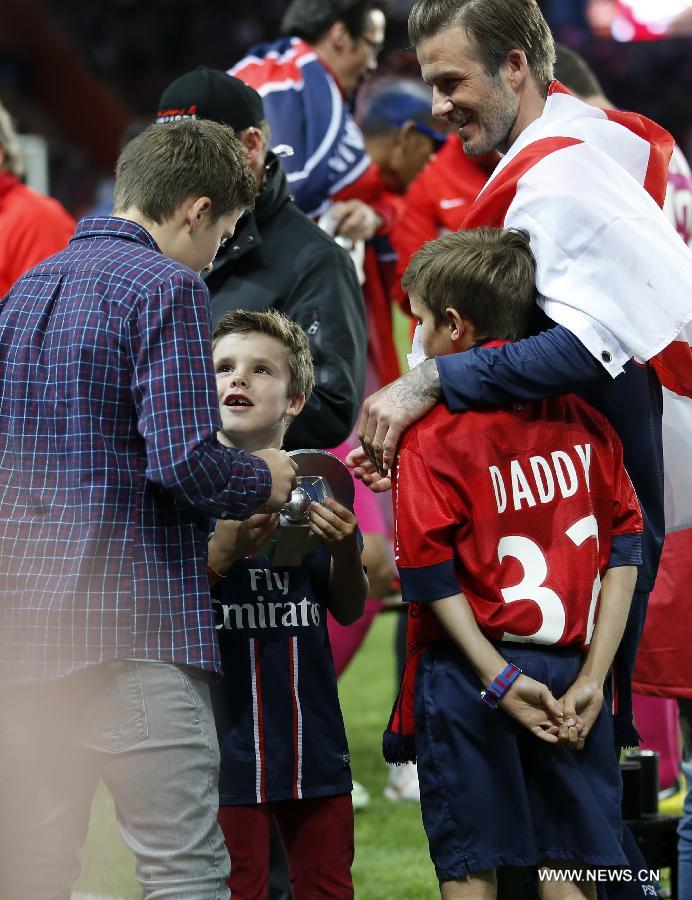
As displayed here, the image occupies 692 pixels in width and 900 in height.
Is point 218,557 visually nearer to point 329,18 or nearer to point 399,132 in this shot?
point 329,18

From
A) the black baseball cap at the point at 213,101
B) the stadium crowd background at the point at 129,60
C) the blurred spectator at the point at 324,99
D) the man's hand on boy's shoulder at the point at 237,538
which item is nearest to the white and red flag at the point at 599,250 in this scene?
the man's hand on boy's shoulder at the point at 237,538

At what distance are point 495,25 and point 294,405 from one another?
2.82 feet

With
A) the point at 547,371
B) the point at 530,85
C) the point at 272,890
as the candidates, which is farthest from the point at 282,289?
the point at 272,890

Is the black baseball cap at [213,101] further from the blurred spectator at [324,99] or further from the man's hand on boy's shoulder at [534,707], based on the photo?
the man's hand on boy's shoulder at [534,707]

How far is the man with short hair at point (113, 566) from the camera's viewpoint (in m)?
2.20

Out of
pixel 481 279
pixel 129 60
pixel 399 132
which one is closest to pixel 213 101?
pixel 481 279

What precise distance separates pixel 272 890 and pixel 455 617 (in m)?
1.21

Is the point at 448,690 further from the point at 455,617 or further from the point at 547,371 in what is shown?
the point at 547,371

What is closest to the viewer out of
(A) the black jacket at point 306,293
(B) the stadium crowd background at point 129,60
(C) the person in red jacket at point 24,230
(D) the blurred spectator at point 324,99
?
(A) the black jacket at point 306,293

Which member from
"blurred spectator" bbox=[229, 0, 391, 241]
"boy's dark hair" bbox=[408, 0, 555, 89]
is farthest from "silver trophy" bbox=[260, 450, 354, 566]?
"blurred spectator" bbox=[229, 0, 391, 241]

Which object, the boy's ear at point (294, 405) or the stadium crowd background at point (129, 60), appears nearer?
the boy's ear at point (294, 405)

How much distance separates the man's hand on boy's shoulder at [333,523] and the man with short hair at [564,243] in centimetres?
19

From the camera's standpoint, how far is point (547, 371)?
7.75 ft

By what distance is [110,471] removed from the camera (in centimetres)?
222
